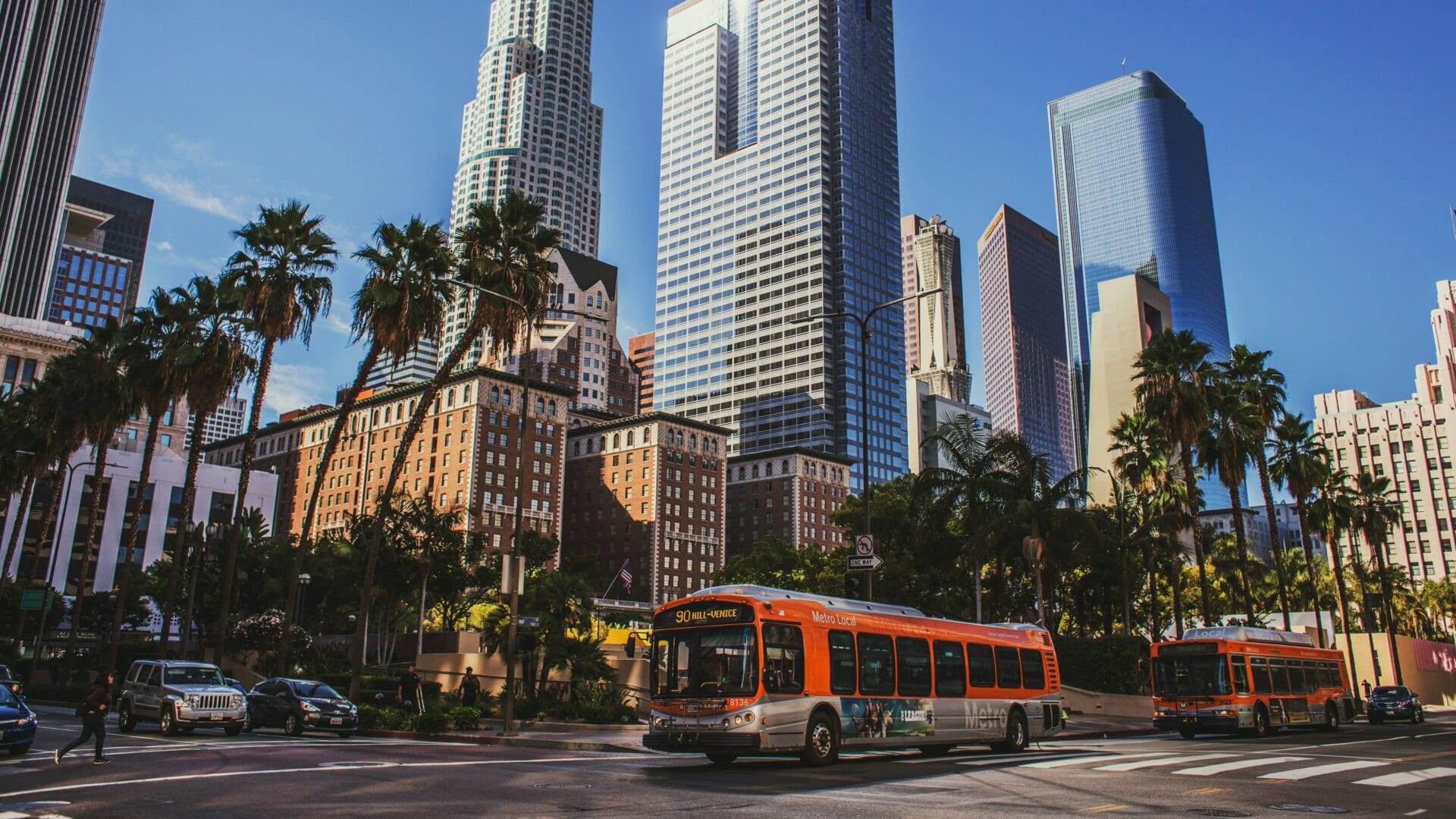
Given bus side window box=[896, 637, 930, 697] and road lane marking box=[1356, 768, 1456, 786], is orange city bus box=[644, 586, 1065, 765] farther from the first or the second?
road lane marking box=[1356, 768, 1456, 786]

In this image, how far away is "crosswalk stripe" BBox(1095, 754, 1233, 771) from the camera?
1680cm

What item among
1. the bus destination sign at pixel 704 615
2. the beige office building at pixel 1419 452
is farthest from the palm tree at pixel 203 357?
the beige office building at pixel 1419 452

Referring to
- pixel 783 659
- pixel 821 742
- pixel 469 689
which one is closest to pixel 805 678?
pixel 783 659

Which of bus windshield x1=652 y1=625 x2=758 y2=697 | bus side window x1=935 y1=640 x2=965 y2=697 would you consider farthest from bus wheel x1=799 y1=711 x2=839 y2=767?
bus side window x1=935 y1=640 x2=965 y2=697

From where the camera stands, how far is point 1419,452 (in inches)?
5128

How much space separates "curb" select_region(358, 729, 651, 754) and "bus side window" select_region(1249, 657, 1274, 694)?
18524 mm

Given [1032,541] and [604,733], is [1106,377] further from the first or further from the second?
[604,733]

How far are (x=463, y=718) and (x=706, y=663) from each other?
475 inches

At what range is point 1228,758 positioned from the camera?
A: 18766mm

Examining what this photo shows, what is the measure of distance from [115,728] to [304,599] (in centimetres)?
4369

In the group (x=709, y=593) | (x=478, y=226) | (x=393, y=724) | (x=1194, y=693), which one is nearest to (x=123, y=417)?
(x=478, y=226)

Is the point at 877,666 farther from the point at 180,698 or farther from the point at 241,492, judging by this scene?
the point at 241,492

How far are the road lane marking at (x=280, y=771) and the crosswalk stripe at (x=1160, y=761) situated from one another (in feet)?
31.1

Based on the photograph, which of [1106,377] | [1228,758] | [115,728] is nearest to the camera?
[1228,758]
